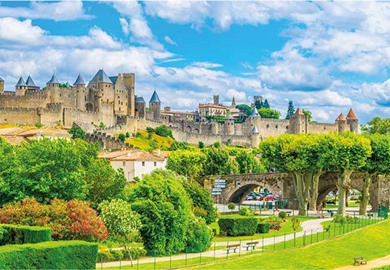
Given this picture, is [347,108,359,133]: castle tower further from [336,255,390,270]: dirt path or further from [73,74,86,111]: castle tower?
[336,255,390,270]: dirt path

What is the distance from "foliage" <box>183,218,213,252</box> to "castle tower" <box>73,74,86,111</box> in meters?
89.9

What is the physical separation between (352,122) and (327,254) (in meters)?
134

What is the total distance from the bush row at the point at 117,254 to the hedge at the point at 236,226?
1287cm

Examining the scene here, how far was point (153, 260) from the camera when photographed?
40.2 metres

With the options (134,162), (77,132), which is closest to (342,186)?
(134,162)

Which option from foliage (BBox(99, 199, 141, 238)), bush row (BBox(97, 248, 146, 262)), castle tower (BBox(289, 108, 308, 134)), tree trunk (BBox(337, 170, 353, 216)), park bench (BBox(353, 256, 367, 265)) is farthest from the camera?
castle tower (BBox(289, 108, 308, 134))

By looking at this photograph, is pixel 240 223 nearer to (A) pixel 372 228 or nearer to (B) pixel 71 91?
(A) pixel 372 228

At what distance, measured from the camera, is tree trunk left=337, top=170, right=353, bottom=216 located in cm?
6929

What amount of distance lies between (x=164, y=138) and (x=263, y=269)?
320 ft

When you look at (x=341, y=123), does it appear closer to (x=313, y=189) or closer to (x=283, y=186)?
(x=283, y=186)

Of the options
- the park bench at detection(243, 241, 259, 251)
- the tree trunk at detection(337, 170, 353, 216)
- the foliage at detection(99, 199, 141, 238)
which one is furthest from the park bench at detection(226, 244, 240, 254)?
the tree trunk at detection(337, 170, 353, 216)

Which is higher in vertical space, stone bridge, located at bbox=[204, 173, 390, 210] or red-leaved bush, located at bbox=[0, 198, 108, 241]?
stone bridge, located at bbox=[204, 173, 390, 210]

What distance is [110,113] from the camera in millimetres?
131625

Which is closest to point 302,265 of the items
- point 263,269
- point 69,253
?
point 263,269
